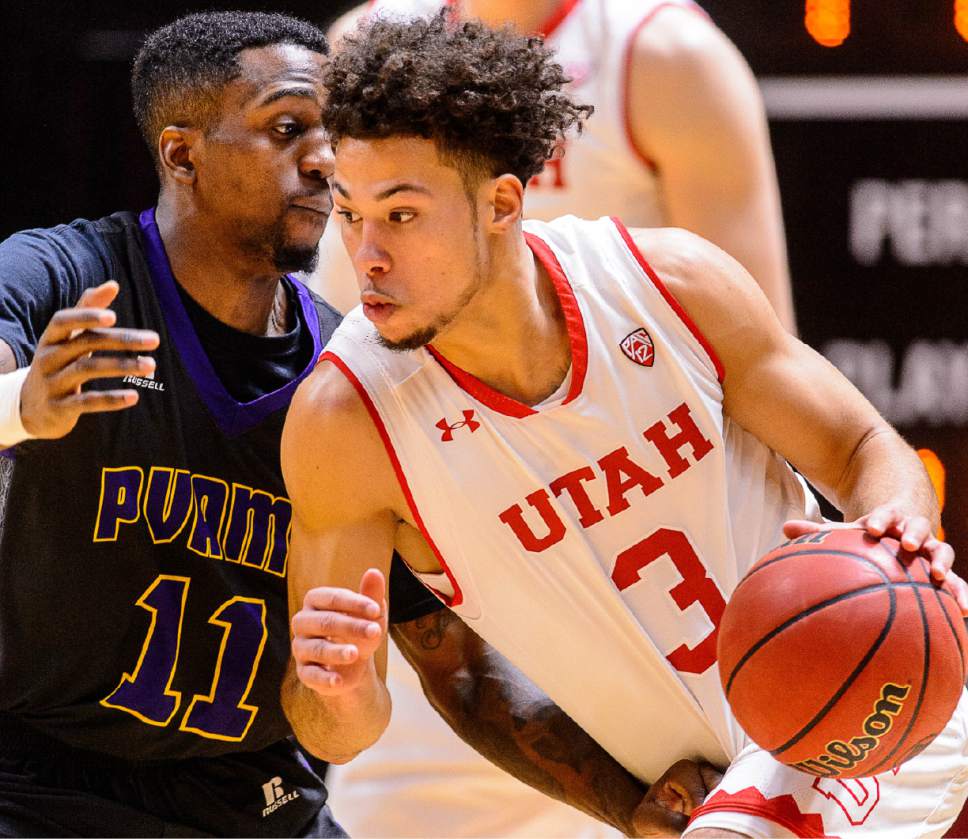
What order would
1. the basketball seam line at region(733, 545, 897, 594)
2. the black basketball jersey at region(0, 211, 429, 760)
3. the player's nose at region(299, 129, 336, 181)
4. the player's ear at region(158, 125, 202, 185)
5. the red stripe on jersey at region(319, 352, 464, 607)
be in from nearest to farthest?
the basketball seam line at region(733, 545, 897, 594), the red stripe on jersey at region(319, 352, 464, 607), the black basketball jersey at region(0, 211, 429, 760), the player's nose at region(299, 129, 336, 181), the player's ear at region(158, 125, 202, 185)

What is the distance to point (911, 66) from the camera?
4602 mm

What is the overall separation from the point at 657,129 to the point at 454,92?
838 millimetres

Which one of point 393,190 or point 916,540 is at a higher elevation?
point 393,190

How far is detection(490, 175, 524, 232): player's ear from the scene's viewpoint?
2895 mm

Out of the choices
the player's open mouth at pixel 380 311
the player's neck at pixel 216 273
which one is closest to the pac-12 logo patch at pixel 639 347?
the player's open mouth at pixel 380 311

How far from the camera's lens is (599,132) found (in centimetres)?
360

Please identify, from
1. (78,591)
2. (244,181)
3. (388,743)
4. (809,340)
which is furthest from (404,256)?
(809,340)

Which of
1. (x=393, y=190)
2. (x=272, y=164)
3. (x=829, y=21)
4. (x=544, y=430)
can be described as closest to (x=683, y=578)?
(x=544, y=430)

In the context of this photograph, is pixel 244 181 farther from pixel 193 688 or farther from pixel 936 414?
pixel 936 414

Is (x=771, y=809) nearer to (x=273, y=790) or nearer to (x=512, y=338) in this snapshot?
(x=512, y=338)

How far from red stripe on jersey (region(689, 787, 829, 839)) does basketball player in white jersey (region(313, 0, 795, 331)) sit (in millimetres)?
1228

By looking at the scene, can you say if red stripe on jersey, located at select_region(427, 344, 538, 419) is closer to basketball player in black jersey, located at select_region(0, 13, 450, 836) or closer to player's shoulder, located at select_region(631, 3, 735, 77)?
basketball player in black jersey, located at select_region(0, 13, 450, 836)

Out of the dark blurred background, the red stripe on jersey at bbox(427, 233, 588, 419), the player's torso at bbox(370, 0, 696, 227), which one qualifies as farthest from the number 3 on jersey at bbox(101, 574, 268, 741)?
the dark blurred background

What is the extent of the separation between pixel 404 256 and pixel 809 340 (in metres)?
2.12
